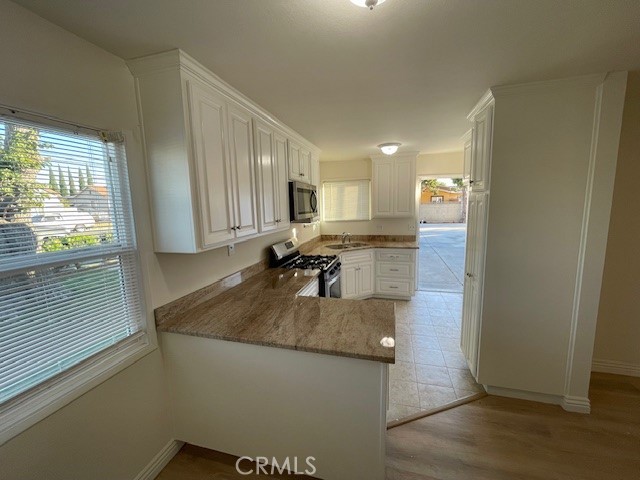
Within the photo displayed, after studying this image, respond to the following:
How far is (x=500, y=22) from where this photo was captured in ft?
3.72

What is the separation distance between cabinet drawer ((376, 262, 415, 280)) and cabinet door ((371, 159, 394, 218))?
83 cm

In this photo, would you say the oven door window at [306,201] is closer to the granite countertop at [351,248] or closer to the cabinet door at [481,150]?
the granite countertop at [351,248]

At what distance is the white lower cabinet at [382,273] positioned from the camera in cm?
397

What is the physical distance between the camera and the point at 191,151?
142cm

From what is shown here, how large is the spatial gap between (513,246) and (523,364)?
0.94m

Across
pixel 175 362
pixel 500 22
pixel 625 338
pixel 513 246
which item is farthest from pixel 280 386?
pixel 625 338

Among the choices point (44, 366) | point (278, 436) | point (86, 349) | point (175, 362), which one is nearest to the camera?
point (44, 366)

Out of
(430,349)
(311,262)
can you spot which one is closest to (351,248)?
(311,262)

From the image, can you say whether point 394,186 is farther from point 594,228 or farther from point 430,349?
point 594,228

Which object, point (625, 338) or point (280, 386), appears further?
point (625, 338)

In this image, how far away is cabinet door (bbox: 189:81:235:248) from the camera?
1.45 metres

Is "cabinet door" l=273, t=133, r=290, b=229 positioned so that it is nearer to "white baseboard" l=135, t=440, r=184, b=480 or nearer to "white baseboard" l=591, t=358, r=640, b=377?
"white baseboard" l=135, t=440, r=184, b=480

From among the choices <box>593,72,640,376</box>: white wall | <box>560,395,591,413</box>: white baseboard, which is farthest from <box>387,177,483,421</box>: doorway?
<box>593,72,640,376</box>: white wall

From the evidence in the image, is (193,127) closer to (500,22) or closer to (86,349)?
(86,349)
